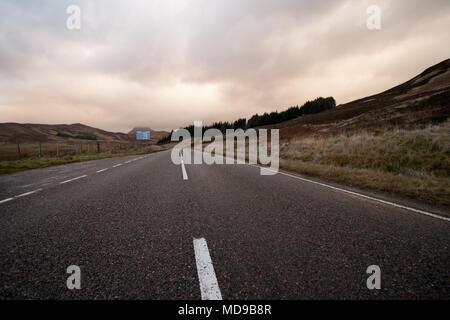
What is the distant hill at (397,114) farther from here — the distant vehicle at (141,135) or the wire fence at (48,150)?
the distant vehicle at (141,135)

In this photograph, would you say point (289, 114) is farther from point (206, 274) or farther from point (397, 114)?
point (206, 274)

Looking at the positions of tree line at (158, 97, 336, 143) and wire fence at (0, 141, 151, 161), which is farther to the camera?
tree line at (158, 97, 336, 143)

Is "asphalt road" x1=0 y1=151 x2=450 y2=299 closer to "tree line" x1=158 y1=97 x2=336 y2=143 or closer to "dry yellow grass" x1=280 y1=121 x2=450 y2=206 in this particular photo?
"dry yellow grass" x1=280 y1=121 x2=450 y2=206

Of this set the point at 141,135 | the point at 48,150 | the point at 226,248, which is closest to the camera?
the point at 226,248

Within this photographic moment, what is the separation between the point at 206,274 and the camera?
1632 millimetres

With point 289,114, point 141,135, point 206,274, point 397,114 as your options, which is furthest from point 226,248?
point 289,114

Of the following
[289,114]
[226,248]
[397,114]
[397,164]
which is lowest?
[226,248]

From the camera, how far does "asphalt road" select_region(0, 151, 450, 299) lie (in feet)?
4.86

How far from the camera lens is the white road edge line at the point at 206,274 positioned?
4.66ft

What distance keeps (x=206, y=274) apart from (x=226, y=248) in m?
0.48

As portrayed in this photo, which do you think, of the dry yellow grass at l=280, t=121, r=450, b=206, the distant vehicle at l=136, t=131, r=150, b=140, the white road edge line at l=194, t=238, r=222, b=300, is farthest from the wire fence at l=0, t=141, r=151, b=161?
the dry yellow grass at l=280, t=121, r=450, b=206

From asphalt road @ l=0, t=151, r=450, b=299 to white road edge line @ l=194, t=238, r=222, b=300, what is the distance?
0.04 meters

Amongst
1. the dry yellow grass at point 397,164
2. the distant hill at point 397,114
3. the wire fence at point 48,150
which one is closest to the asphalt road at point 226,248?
the dry yellow grass at point 397,164
